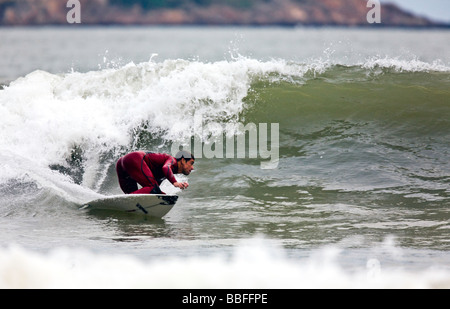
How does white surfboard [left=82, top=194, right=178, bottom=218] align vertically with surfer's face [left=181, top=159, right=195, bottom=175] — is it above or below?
below

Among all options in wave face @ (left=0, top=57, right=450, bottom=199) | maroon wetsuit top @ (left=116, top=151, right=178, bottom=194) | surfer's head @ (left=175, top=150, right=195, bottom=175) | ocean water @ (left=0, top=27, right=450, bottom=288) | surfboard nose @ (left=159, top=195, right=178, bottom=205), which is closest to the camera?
ocean water @ (left=0, top=27, right=450, bottom=288)

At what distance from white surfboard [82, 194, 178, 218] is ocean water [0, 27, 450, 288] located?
0.13 m

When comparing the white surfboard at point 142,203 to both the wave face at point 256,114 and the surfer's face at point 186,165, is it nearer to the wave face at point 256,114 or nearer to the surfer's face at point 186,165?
the surfer's face at point 186,165

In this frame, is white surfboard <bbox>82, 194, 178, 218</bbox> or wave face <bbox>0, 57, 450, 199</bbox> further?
wave face <bbox>0, 57, 450, 199</bbox>

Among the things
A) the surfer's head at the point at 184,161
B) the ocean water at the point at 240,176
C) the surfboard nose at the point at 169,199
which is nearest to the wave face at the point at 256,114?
the ocean water at the point at 240,176

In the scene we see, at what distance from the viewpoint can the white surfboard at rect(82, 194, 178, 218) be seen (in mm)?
7809

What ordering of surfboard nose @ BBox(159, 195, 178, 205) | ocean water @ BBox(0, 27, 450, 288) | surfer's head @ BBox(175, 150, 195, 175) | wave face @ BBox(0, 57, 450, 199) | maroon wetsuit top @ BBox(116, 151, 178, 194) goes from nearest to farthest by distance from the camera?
1. ocean water @ BBox(0, 27, 450, 288)
2. surfer's head @ BBox(175, 150, 195, 175)
3. surfboard nose @ BBox(159, 195, 178, 205)
4. maroon wetsuit top @ BBox(116, 151, 178, 194)
5. wave face @ BBox(0, 57, 450, 199)

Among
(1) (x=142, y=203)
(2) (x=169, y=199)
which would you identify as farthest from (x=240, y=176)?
(1) (x=142, y=203)

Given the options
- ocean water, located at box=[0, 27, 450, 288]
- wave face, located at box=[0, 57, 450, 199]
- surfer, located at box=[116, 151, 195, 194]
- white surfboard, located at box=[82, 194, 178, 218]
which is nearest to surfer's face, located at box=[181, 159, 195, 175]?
surfer, located at box=[116, 151, 195, 194]

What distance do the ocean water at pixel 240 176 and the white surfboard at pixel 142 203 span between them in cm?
13

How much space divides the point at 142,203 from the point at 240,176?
2517mm

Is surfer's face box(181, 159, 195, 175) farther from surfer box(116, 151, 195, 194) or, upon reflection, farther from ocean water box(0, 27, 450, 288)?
ocean water box(0, 27, 450, 288)

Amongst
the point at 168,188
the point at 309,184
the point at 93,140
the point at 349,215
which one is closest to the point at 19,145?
the point at 93,140

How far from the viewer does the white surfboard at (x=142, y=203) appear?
781 cm
